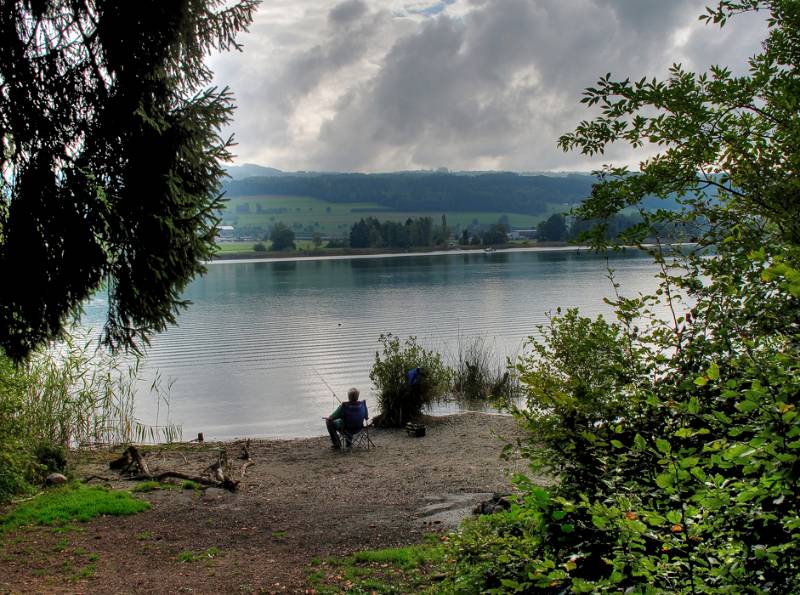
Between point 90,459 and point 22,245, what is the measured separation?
5.19 metres

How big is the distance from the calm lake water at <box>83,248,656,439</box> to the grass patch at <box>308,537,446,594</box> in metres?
3.05

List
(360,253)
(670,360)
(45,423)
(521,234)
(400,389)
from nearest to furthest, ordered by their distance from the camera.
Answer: (670,360) < (45,423) < (400,389) < (360,253) < (521,234)

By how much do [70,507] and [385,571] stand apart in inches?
179

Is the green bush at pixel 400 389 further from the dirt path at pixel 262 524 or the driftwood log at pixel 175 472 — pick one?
the driftwood log at pixel 175 472

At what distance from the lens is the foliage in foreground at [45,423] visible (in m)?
8.71

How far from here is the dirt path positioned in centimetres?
645

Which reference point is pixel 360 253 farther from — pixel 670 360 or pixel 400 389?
pixel 670 360

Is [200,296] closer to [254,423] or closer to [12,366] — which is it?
[254,423]

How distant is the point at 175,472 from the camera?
1048 centimetres

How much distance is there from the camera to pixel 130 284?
889cm

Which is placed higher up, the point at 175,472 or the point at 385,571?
the point at 385,571

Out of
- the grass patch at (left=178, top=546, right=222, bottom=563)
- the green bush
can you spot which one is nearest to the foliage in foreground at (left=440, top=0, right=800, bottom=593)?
the grass patch at (left=178, top=546, right=222, bottom=563)

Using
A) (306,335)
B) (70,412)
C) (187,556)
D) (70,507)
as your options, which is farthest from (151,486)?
(306,335)

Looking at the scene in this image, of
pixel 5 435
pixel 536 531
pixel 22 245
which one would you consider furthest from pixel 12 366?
pixel 536 531
